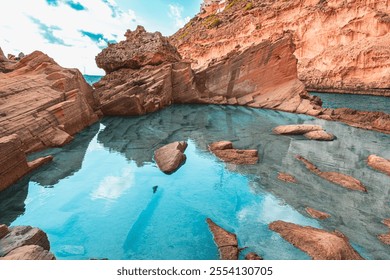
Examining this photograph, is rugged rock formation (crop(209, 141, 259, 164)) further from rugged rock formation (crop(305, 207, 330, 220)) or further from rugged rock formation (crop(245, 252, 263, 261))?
rugged rock formation (crop(245, 252, 263, 261))

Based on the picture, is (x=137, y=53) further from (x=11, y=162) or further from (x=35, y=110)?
(x=11, y=162)

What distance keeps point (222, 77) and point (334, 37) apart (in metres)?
25.3

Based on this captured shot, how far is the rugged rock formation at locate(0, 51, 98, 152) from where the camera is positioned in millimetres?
11125

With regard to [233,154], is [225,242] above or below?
above

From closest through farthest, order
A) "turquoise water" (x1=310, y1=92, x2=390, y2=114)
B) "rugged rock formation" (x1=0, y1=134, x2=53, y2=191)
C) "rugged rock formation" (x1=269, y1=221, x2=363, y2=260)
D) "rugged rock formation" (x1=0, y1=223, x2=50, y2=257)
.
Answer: "rugged rock formation" (x1=0, y1=223, x2=50, y2=257) → "rugged rock formation" (x1=269, y1=221, x2=363, y2=260) → "rugged rock formation" (x1=0, y1=134, x2=53, y2=191) → "turquoise water" (x1=310, y1=92, x2=390, y2=114)

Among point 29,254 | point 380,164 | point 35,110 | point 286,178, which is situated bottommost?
point 380,164

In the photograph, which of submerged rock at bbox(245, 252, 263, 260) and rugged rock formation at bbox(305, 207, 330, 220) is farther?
rugged rock formation at bbox(305, 207, 330, 220)

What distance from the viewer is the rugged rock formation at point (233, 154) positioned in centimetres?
1060

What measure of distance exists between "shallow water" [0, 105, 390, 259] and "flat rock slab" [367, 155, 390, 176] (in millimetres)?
311

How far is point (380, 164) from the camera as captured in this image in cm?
1024

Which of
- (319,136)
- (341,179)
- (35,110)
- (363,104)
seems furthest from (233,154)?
(363,104)

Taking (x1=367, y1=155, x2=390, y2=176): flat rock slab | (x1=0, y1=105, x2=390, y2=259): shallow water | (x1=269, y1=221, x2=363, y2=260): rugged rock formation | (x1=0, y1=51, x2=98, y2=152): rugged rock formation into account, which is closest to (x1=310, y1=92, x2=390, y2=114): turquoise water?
(x1=0, y1=105, x2=390, y2=259): shallow water
